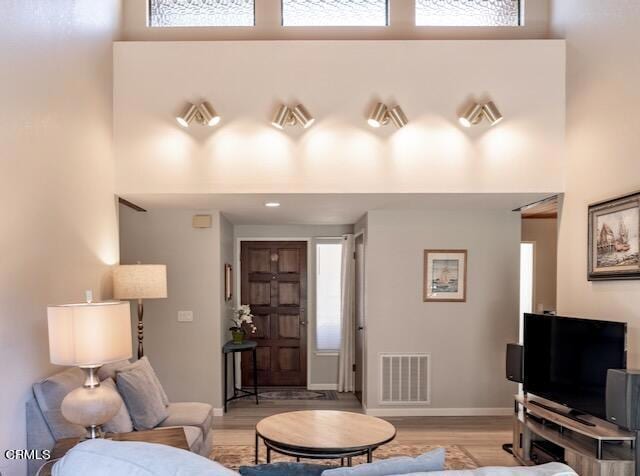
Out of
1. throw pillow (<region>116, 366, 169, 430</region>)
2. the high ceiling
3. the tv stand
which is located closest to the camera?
throw pillow (<region>116, 366, 169, 430</region>)

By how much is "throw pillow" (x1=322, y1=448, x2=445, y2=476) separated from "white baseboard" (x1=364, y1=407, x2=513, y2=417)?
170 inches

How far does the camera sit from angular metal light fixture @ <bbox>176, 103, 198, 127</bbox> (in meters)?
4.77

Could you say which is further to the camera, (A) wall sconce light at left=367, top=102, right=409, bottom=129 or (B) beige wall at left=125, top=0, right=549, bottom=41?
(B) beige wall at left=125, top=0, right=549, bottom=41

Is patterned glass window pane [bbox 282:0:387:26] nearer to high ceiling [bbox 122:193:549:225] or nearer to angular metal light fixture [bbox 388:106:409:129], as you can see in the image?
angular metal light fixture [bbox 388:106:409:129]

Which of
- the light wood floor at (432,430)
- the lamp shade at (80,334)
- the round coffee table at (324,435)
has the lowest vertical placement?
the light wood floor at (432,430)

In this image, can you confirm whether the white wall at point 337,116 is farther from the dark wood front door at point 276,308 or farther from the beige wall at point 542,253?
the beige wall at point 542,253

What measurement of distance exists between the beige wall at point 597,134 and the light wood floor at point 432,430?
136 cm

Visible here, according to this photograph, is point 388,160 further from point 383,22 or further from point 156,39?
point 156,39

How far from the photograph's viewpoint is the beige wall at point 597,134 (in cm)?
384

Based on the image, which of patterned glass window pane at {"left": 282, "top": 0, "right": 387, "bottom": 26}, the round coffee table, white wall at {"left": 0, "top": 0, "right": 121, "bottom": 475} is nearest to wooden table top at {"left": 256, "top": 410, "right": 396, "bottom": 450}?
the round coffee table

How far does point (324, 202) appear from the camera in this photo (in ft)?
17.8

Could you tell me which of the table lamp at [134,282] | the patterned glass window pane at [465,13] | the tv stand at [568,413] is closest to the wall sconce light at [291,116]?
the patterned glass window pane at [465,13]

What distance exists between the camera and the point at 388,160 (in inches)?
193

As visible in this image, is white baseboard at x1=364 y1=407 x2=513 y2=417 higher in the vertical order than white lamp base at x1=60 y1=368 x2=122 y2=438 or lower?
lower
